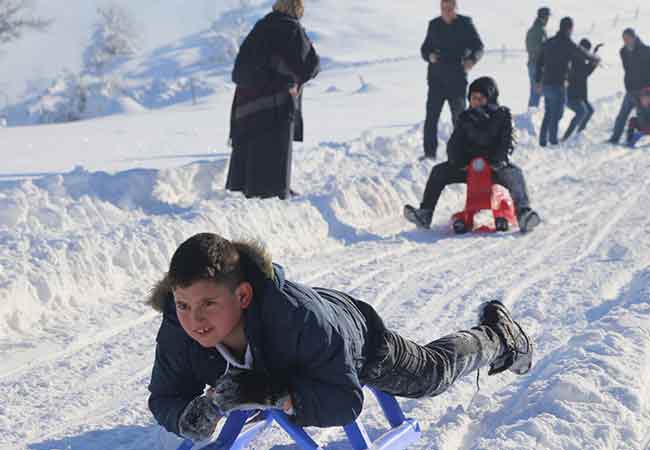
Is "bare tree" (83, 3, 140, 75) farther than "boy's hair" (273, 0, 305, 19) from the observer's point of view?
Yes

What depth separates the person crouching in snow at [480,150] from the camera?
643 cm

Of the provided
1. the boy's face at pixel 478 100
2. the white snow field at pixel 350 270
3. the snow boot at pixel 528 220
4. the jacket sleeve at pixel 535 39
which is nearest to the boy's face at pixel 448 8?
the white snow field at pixel 350 270

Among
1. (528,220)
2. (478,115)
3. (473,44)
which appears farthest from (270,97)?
(473,44)

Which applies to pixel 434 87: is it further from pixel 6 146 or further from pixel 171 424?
pixel 171 424

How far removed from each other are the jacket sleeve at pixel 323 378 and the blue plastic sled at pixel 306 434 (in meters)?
0.18

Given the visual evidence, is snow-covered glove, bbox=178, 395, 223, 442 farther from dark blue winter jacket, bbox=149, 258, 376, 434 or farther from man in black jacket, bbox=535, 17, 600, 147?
man in black jacket, bbox=535, 17, 600, 147

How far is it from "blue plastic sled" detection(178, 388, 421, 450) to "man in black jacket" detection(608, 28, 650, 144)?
798cm

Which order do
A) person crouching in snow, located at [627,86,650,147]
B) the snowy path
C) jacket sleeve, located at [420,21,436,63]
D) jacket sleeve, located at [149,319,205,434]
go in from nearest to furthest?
jacket sleeve, located at [149,319,205,434], the snowy path, jacket sleeve, located at [420,21,436,63], person crouching in snow, located at [627,86,650,147]

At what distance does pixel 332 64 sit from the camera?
37062 millimetres

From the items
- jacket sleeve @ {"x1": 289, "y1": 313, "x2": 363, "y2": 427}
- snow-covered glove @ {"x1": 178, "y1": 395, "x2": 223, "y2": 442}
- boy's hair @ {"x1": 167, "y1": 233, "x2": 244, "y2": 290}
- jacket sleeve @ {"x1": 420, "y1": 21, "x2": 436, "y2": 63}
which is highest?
jacket sleeve @ {"x1": 420, "y1": 21, "x2": 436, "y2": 63}

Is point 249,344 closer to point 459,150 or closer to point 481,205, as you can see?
point 481,205

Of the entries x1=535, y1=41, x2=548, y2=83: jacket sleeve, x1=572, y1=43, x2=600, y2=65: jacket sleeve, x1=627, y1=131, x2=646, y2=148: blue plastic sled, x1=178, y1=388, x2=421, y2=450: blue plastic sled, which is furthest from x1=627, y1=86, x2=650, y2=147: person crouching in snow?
x1=178, y1=388, x2=421, y2=450: blue plastic sled

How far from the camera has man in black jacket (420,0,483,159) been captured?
8.08 metres

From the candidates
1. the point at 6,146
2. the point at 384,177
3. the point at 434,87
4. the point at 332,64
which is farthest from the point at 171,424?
the point at 332,64
